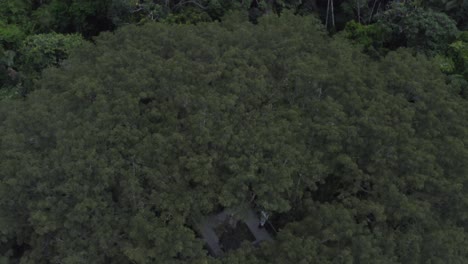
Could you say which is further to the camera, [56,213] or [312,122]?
[312,122]

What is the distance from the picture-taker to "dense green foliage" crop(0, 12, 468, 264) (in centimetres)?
707

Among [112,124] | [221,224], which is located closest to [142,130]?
[112,124]

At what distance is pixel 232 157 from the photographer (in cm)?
755

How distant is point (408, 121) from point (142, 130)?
4535 mm

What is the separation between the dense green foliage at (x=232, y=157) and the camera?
23.2ft

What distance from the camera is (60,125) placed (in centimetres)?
805

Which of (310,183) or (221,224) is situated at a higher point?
(310,183)

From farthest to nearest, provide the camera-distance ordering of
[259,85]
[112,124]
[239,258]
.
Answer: [259,85], [112,124], [239,258]

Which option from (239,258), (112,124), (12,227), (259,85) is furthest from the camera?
(259,85)

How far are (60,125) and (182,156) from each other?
2.17 metres

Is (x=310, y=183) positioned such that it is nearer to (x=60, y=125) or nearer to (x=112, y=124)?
(x=112, y=124)

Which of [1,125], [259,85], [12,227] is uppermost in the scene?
[259,85]

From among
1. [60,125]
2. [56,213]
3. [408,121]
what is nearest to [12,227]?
[56,213]

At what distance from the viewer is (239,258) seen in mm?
6934
